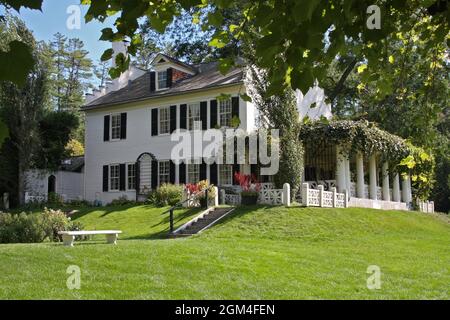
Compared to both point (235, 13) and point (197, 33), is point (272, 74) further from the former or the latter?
point (197, 33)

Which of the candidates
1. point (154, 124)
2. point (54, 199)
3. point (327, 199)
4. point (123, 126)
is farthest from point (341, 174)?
point (54, 199)

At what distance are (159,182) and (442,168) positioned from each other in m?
24.4

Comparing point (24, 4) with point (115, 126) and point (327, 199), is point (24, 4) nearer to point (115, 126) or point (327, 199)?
point (327, 199)

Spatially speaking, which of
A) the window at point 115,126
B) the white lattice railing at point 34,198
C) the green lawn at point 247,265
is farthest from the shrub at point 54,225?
the window at point 115,126

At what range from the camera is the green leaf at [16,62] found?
6.61ft

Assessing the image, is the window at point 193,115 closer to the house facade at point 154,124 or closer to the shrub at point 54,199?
the house facade at point 154,124

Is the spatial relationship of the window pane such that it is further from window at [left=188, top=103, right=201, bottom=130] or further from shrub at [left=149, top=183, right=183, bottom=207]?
shrub at [left=149, top=183, right=183, bottom=207]

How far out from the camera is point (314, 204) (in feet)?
69.8

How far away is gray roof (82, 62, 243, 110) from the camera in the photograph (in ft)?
88.5

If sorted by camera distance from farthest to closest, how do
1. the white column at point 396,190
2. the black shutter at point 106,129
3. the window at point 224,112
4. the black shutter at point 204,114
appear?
the black shutter at point 106,129, the white column at point 396,190, the black shutter at point 204,114, the window at point 224,112

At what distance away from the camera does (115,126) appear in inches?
1222

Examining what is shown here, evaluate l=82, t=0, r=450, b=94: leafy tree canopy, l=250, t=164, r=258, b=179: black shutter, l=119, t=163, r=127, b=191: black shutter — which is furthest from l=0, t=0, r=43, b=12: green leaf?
l=119, t=163, r=127, b=191: black shutter

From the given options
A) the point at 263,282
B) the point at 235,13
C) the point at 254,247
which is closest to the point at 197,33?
the point at 235,13

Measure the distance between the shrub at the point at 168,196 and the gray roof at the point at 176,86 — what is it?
5.55 meters
